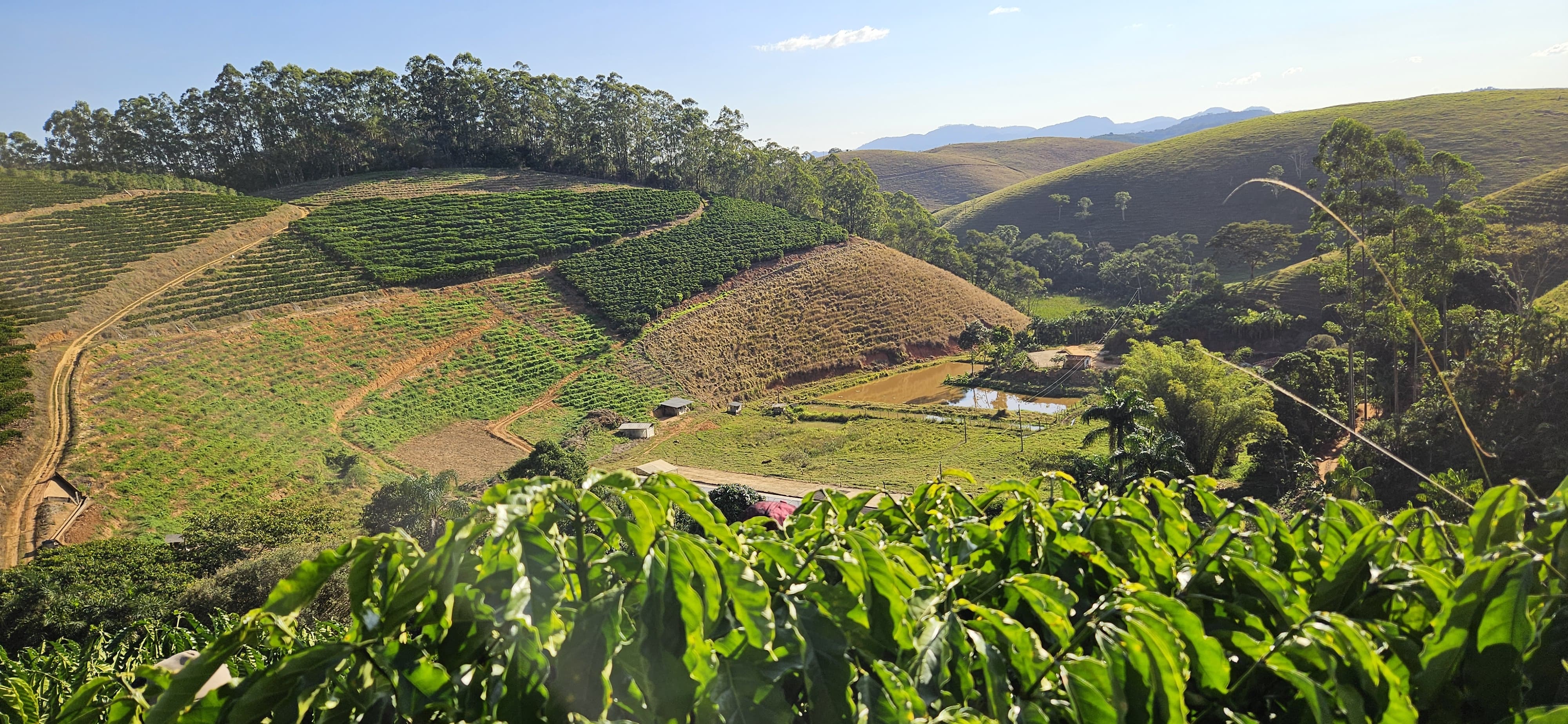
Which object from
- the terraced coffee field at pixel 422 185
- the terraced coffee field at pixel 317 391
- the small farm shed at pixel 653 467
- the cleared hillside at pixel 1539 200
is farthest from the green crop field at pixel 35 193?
the cleared hillside at pixel 1539 200

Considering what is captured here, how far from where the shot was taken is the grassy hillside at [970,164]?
140000mm

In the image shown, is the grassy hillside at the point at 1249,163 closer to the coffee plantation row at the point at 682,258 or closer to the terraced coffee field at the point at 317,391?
the coffee plantation row at the point at 682,258

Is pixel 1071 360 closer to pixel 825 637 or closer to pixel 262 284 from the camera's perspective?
pixel 262 284

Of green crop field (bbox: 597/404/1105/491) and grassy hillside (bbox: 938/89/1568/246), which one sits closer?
green crop field (bbox: 597/404/1105/491)

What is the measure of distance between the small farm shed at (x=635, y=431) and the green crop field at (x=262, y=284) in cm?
1621

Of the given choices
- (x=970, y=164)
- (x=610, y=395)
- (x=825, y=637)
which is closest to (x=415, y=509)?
(x=610, y=395)

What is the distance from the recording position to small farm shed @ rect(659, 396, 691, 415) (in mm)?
34406

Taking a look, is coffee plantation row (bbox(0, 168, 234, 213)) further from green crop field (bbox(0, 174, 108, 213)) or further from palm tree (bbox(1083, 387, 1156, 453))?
palm tree (bbox(1083, 387, 1156, 453))

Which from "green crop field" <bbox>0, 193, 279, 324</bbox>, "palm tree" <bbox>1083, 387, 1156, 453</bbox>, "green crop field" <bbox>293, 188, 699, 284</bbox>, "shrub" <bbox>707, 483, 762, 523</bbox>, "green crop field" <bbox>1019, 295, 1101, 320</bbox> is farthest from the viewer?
"green crop field" <bbox>1019, 295, 1101, 320</bbox>

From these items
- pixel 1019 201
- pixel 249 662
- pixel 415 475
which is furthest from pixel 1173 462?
pixel 1019 201

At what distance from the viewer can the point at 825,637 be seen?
153 cm

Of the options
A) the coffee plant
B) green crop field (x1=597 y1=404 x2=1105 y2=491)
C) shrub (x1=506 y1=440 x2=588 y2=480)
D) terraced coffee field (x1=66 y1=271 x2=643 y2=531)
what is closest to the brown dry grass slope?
terraced coffee field (x1=66 y1=271 x2=643 y2=531)

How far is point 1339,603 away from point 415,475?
26903 millimetres

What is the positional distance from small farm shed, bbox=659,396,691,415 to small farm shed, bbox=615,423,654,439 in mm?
2975
